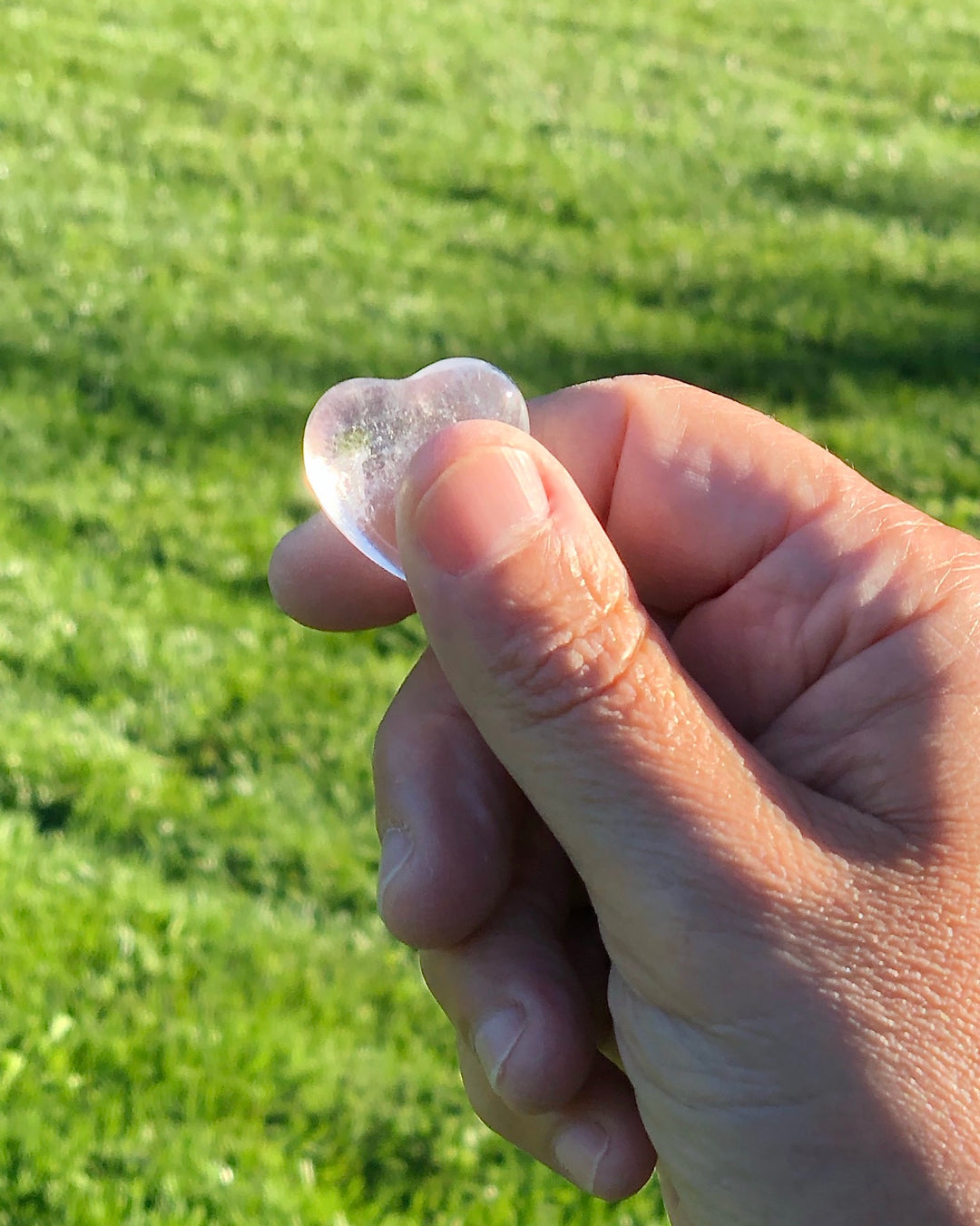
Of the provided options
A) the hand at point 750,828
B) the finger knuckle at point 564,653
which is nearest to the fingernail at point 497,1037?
the hand at point 750,828

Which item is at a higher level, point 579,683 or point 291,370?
point 579,683

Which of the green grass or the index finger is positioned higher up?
the index finger

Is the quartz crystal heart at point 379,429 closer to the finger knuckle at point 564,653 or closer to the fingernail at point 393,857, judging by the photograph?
the finger knuckle at point 564,653

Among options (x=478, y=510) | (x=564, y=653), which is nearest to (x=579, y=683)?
(x=564, y=653)

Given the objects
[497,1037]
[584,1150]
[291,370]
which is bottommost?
[291,370]

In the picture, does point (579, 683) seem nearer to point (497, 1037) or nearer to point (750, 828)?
point (750, 828)

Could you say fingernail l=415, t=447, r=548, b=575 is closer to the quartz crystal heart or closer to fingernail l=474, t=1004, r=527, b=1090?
the quartz crystal heart

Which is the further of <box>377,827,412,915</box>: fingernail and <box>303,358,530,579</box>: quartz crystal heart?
<box>377,827,412,915</box>: fingernail

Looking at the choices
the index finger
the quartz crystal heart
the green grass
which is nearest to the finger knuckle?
the quartz crystal heart
